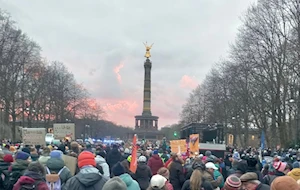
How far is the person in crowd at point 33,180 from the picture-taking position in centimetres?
623

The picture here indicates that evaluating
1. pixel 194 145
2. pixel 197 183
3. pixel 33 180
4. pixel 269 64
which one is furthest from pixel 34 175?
pixel 269 64

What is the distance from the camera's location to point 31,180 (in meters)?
6.26

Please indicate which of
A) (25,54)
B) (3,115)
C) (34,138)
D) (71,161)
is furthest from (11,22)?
(71,161)

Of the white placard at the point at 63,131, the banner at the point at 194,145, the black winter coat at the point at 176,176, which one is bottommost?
the black winter coat at the point at 176,176

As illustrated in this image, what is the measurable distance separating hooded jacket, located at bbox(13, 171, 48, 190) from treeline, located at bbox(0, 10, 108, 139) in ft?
133

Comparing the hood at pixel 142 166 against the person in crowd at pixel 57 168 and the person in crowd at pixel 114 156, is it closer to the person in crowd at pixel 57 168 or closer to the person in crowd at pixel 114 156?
the person in crowd at pixel 57 168

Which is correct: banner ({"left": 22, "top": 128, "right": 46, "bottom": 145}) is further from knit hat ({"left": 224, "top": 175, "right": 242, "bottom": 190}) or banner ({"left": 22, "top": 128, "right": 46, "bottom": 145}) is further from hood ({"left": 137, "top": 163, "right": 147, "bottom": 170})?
knit hat ({"left": 224, "top": 175, "right": 242, "bottom": 190})

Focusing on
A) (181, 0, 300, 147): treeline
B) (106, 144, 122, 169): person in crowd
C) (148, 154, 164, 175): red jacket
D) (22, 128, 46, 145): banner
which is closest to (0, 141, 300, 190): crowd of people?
(148, 154, 164, 175): red jacket

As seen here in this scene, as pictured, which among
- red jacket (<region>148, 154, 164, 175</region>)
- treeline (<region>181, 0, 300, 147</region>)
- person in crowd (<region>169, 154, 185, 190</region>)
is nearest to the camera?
person in crowd (<region>169, 154, 185, 190</region>)

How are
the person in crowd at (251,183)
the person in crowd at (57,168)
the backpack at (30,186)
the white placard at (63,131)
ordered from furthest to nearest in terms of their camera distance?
1. the white placard at (63,131)
2. the person in crowd at (57,168)
3. the person in crowd at (251,183)
4. the backpack at (30,186)

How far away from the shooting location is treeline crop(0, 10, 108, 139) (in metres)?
47.1

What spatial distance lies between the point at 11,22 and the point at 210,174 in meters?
42.5

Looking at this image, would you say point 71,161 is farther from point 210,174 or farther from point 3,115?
point 3,115

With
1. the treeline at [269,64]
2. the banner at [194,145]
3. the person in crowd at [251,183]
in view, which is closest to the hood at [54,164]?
the person in crowd at [251,183]
